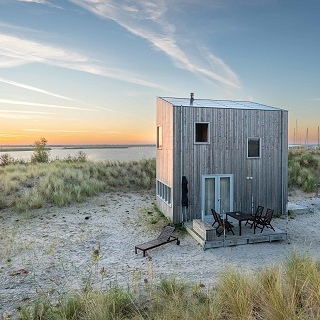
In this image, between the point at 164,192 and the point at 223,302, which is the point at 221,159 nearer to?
the point at 164,192

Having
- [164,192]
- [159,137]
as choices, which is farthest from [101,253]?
[159,137]

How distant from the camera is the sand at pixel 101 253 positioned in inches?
258

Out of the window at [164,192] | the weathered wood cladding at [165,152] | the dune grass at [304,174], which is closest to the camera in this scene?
the weathered wood cladding at [165,152]

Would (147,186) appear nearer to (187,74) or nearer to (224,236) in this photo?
(187,74)

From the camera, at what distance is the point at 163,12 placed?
14172 mm

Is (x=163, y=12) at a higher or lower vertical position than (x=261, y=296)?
higher

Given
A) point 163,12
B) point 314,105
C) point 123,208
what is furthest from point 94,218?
point 314,105

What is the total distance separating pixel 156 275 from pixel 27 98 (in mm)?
17684

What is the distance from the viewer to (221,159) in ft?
38.7

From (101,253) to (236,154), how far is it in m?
7.07

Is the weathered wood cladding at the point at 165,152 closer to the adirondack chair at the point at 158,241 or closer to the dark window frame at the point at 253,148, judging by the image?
the adirondack chair at the point at 158,241

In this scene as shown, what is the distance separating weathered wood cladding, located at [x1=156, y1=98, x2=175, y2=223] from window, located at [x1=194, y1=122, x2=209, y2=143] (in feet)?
4.05

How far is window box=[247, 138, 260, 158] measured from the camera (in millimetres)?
12219

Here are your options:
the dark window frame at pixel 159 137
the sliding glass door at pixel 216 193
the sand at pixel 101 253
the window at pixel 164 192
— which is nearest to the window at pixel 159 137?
the dark window frame at pixel 159 137
